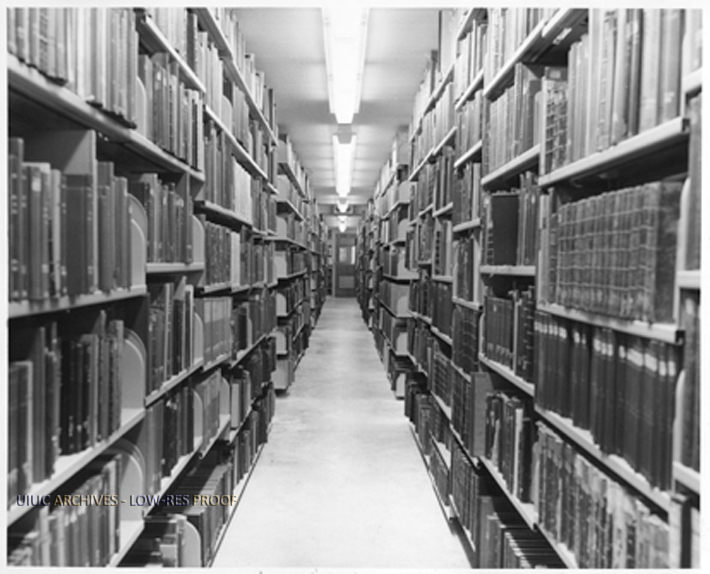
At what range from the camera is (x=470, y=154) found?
3002 mm

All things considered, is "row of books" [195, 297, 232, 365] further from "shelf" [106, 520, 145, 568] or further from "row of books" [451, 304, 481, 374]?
"row of books" [451, 304, 481, 374]

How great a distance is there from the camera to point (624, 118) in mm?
1365

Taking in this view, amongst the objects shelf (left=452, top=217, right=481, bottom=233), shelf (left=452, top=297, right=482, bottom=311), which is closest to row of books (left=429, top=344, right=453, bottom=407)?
shelf (left=452, top=297, right=482, bottom=311)

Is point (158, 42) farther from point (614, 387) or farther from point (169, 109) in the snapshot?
point (614, 387)

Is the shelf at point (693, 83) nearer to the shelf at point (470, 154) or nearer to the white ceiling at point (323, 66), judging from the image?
the shelf at point (470, 154)

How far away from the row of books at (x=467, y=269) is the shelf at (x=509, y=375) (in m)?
0.30

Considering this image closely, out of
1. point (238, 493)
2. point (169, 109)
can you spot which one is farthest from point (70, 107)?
point (238, 493)

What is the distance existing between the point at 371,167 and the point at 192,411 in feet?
28.5

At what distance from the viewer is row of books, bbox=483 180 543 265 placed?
205 centimetres

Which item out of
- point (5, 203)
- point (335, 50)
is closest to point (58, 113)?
point (5, 203)

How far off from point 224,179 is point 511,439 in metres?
1.77

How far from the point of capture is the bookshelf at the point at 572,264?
1178 mm

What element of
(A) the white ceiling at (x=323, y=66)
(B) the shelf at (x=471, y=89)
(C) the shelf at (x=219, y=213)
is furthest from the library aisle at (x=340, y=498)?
(A) the white ceiling at (x=323, y=66)

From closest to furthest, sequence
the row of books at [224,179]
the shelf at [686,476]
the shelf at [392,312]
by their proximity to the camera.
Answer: the shelf at [686,476]
the row of books at [224,179]
the shelf at [392,312]
